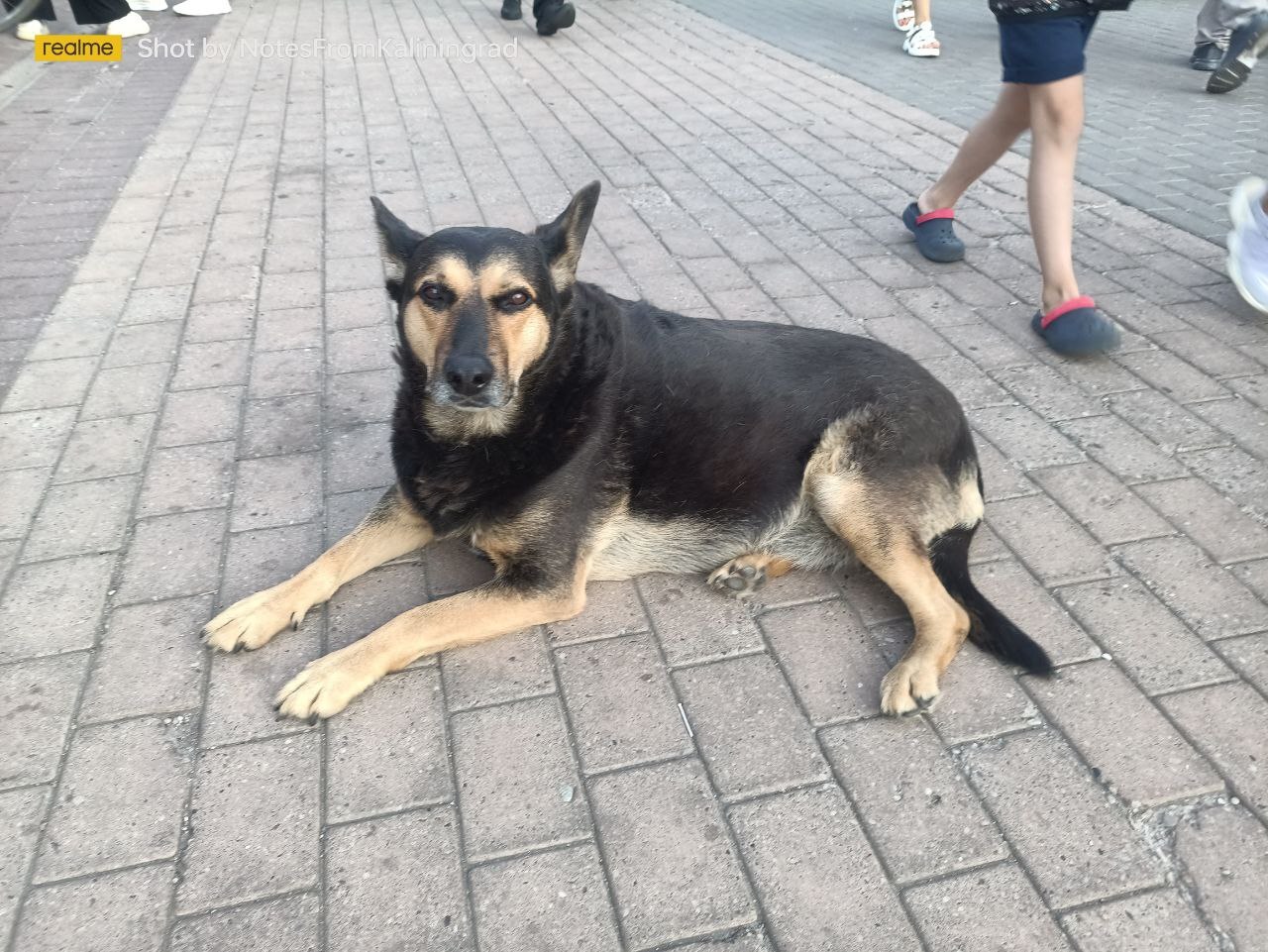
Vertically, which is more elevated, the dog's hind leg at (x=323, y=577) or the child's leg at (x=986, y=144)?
the child's leg at (x=986, y=144)

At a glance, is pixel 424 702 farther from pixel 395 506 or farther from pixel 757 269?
pixel 757 269

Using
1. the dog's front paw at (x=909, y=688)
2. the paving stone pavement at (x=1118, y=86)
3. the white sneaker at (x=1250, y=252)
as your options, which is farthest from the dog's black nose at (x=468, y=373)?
the paving stone pavement at (x=1118, y=86)

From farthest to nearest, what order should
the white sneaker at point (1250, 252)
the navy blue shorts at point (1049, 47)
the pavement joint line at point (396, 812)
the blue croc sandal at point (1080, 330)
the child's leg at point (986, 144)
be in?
1. the child's leg at point (986, 144)
2. the white sneaker at point (1250, 252)
3. the blue croc sandal at point (1080, 330)
4. the navy blue shorts at point (1049, 47)
5. the pavement joint line at point (396, 812)

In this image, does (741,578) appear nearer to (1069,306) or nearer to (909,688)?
(909,688)

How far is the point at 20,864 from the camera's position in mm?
2086

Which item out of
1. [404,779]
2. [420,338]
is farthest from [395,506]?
[404,779]

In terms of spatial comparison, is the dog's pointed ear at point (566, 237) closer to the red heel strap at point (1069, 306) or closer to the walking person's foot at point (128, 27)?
the red heel strap at point (1069, 306)

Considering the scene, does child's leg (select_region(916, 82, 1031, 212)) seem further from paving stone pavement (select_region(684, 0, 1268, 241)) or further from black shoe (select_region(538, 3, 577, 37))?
black shoe (select_region(538, 3, 577, 37))

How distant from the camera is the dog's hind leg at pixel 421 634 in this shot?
2.46 metres

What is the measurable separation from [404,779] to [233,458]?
1.83 meters

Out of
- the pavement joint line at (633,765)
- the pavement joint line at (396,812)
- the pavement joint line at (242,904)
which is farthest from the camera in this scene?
the pavement joint line at (633,765)

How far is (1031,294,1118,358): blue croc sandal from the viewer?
13.8 ft

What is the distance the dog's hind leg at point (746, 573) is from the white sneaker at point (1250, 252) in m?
3.37

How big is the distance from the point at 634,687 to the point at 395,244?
163cm
